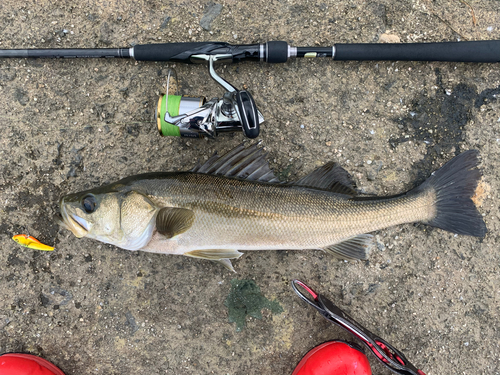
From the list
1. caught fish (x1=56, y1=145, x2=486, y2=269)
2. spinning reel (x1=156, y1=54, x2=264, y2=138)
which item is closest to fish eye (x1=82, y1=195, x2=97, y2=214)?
caught fish (x1=56, y1=145, x2=486, y2=269)

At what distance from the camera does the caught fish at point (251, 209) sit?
2225 millimetres

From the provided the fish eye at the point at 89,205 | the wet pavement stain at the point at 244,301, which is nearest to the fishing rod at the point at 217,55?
the fish eye at the point at 89,205

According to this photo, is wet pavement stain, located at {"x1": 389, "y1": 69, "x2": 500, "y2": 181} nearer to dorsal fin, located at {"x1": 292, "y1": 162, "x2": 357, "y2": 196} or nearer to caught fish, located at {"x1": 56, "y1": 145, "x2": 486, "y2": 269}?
caught fish, located at {"x1": 56, "y1": 145, "x2": 486, "y2": 269}

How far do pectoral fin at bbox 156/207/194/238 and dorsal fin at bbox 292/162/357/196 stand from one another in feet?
2.80

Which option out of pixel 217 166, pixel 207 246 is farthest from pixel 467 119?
pixel 207 246

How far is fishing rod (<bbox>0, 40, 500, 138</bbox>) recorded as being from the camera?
227cm

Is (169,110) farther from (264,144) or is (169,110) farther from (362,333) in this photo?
(362,333)

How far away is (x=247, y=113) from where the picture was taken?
204 centimetres

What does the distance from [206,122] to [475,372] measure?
3.20 meters

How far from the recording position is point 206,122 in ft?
7.40

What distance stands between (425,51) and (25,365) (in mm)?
4269

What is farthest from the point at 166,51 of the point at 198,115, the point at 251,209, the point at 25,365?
the point at 25,365

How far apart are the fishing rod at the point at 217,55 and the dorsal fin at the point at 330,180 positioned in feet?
2.06

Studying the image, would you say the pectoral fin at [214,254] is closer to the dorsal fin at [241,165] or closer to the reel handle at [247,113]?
the dorsal fin at [241,165]
